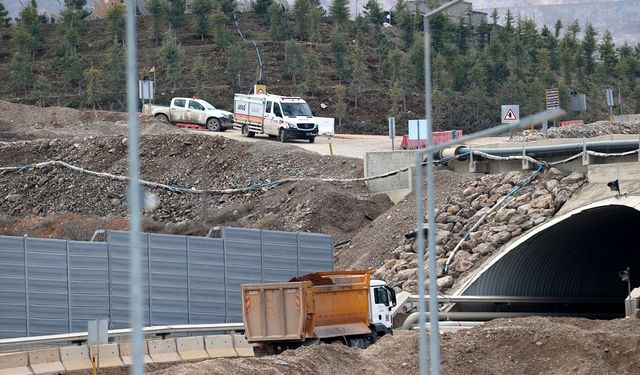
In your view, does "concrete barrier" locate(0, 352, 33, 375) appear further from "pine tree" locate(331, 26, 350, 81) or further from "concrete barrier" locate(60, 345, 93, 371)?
"pine tree" locate(331, 26, 350, 81)

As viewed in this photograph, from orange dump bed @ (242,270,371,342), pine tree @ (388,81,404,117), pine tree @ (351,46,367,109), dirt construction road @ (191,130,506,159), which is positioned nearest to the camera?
orange dump bed @ (242,270,371,342)

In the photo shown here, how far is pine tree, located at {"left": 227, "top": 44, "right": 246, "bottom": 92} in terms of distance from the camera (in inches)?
3260

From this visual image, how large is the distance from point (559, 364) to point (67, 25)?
69.2 metres

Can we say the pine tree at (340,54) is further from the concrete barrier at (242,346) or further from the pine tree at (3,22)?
the concrete barrier at (242,346)

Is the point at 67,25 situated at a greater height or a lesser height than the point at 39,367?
greater

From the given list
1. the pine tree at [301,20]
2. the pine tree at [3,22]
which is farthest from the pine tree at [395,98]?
the pine tree at [3,22]

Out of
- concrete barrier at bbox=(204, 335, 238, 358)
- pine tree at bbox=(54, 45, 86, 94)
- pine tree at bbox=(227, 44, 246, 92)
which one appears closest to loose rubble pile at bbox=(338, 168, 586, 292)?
concrete barrier at bbox=(204, 335, 238, 358)

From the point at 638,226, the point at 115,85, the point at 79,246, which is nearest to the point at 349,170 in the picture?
the point at 638,226

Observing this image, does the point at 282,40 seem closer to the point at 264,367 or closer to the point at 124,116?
the point at 124,116

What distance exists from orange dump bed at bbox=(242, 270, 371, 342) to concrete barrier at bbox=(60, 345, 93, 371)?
480cm

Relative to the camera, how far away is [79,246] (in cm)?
3403

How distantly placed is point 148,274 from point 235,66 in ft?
158

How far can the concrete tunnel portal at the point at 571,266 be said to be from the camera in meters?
40.1

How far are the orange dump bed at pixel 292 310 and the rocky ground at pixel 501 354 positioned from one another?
69.4 inches
